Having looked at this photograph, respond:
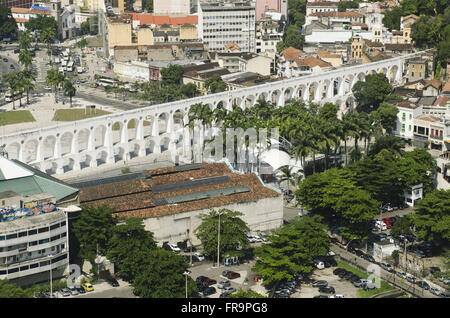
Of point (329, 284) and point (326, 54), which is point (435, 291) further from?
point (326, 54)

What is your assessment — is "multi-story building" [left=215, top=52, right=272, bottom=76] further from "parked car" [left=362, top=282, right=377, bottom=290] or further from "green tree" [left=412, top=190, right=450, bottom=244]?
"parked car" [left=362, top=282, right=377, bottom=290]

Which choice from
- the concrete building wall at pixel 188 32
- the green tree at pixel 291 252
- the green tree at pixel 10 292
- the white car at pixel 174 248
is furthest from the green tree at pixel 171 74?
the green tree at pixel 10 292

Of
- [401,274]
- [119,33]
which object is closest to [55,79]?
[119,33]

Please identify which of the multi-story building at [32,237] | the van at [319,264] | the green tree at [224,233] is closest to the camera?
the multi-story building at [32,237]

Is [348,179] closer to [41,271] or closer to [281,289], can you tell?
[281,289]

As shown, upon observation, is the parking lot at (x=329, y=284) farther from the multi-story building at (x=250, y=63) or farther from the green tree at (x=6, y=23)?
the green tree at (x=6, y=23)
